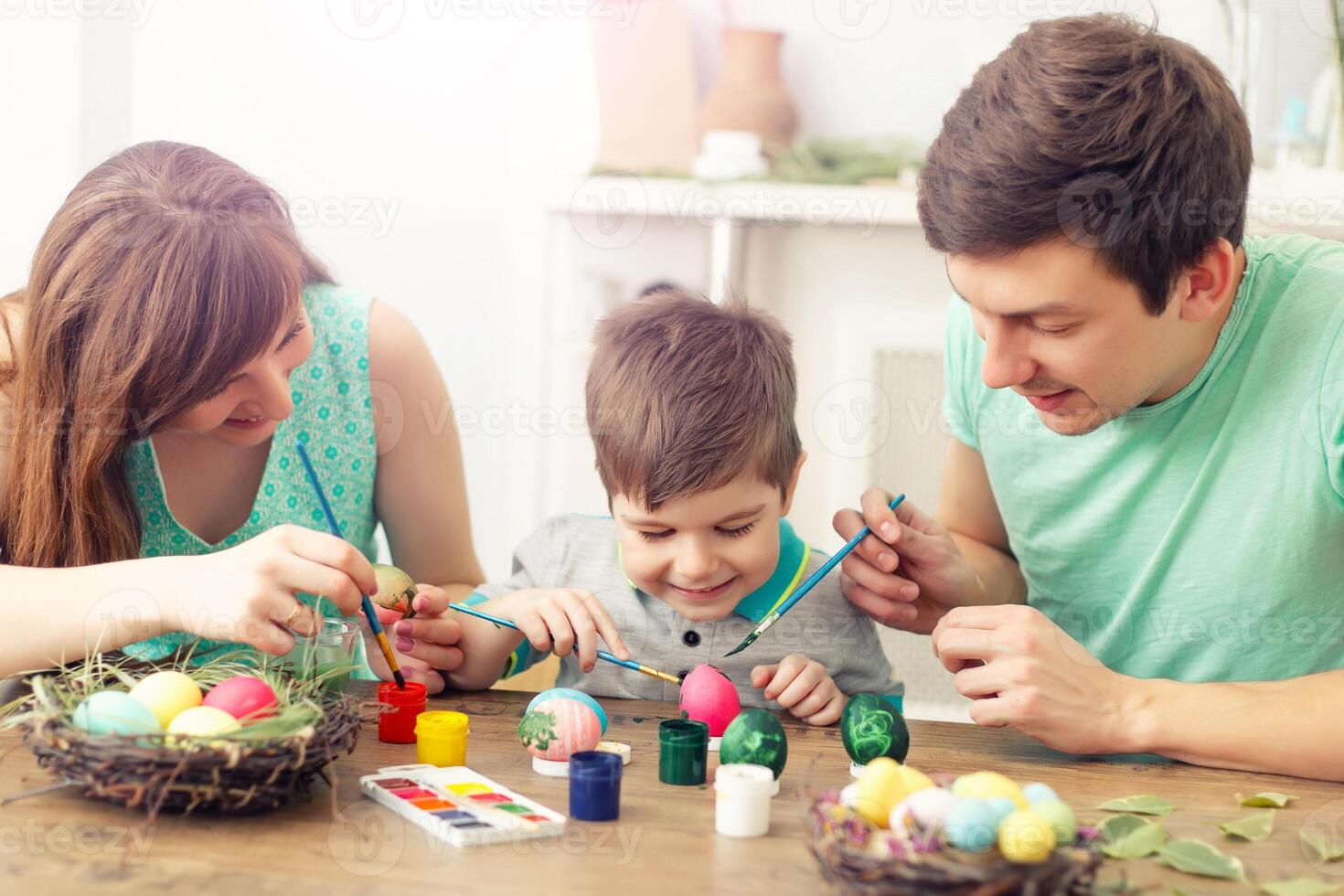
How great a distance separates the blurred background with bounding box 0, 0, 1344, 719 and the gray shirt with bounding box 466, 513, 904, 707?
147 cm

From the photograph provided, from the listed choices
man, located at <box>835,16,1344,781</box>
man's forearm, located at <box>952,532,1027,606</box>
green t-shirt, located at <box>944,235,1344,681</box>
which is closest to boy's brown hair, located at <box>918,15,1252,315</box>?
man, located at <box>835,16,1344,781</box>

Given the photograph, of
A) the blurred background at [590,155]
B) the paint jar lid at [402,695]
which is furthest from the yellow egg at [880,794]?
the blurred background at [590,155]

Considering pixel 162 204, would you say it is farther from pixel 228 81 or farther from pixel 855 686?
pixel 228 81

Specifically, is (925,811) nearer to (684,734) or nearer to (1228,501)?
(684,734)

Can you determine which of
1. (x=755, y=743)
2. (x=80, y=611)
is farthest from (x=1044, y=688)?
(x=80, y=611)

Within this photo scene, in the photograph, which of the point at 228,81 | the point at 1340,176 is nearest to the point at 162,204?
the point at 228,81

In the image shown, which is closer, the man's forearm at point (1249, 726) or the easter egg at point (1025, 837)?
the easter egg at point (1025, 837)

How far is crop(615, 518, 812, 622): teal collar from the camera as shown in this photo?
1606 mm

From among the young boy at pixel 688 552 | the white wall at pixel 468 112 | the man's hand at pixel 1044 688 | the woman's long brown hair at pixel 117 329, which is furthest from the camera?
the white wall at pixel 468 112

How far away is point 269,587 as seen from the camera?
3.94ft

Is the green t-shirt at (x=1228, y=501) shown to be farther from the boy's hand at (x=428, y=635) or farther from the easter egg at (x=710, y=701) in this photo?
the boy's hand at (x=428, y=635)

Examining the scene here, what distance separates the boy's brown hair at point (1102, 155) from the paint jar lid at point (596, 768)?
2.18 feet

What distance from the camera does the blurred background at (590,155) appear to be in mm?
3070

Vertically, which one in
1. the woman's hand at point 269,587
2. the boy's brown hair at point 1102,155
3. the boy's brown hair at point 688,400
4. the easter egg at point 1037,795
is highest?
the boy's brown hair at point 1102,155
